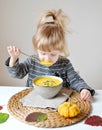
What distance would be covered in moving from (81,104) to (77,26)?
3.10 feet

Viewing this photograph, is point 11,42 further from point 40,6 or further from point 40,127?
point 40,127

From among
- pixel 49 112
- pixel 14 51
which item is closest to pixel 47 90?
pixel 49 112

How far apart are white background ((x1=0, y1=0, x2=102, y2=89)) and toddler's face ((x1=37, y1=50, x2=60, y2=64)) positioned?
0.67 m

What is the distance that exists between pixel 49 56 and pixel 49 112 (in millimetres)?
330

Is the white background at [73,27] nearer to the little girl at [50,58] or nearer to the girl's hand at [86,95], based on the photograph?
the little girl at [50,58]

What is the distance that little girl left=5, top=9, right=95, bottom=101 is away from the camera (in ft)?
3.47

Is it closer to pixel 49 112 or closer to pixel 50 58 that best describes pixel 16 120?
pixel 49 112

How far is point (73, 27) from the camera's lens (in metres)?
1.71

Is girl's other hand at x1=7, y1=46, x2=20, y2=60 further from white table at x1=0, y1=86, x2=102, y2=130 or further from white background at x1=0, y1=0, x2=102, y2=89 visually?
white background at x1=0, y1=0, x2=102, y2=89

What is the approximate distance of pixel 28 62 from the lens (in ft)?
3.84

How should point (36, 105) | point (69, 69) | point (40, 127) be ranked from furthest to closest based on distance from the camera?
point (69, 69) < point (36, 105) < point (40, 127)

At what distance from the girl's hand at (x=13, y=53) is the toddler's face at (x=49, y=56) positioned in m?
0.12

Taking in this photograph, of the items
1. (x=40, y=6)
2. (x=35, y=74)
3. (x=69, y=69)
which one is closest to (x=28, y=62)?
(x=35, y=74)

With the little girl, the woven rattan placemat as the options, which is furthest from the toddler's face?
the woven rattan placemat
